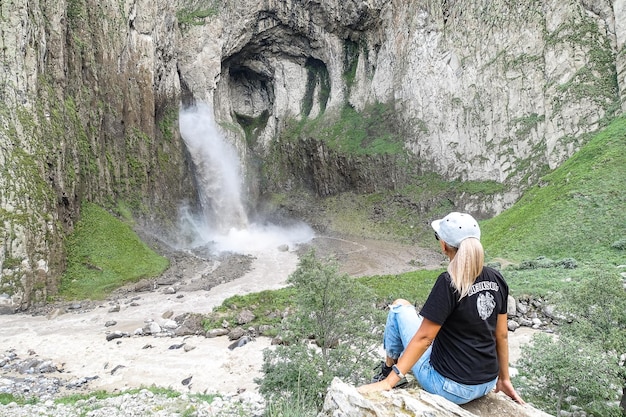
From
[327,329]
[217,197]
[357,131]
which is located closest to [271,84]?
[357,131]

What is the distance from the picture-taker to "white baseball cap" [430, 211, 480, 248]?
3.51 m

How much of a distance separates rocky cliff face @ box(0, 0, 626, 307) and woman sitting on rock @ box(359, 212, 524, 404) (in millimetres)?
27566

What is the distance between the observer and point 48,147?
3064cm

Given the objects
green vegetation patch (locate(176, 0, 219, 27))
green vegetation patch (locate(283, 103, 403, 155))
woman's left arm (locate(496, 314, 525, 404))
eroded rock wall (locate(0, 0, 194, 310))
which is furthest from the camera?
green vegetation patch (locate(176, 0, 219, 27))

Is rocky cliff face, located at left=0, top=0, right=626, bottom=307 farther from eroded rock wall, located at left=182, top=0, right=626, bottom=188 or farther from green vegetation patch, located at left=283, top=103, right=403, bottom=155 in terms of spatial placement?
green vegetation patch, located at left=283, top=103, right=403, bottom=155

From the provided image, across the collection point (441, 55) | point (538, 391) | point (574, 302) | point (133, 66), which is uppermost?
point (441, 55)

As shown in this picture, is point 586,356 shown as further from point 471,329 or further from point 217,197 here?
point 217,197

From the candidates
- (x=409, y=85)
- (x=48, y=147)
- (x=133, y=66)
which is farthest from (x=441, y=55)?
(x=48, y=147)

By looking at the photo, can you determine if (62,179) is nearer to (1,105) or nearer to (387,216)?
(1,105)

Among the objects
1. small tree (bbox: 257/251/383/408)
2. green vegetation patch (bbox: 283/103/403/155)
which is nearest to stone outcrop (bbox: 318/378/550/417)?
small tree (bbox: 257/251/383/408)

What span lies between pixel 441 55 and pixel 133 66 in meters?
36.8

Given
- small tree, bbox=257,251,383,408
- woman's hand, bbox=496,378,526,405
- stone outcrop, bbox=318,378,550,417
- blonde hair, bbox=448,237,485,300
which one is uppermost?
blonde hair, bbox=448,237,485,300

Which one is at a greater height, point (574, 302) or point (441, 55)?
A: point (441, 55)

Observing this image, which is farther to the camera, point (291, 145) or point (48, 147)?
point (291, 145)
